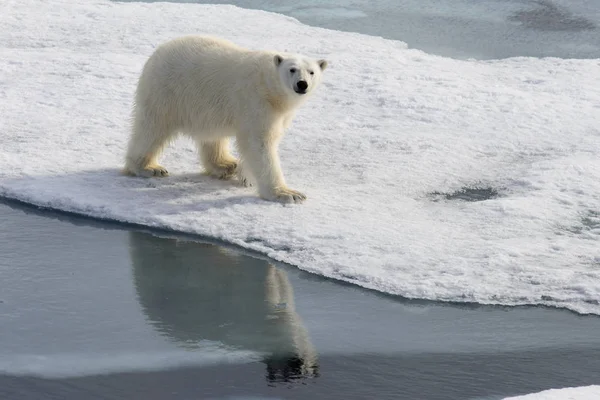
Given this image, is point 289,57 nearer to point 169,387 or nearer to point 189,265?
point 189,265

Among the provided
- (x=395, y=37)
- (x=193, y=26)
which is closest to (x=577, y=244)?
(x=395, y=37)

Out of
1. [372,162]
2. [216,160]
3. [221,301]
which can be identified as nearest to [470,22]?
[372,162]

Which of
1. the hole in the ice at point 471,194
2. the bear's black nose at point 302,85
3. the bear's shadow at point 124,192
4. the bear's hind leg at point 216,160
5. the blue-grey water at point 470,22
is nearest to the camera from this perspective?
the bear's black nose at point 302,85

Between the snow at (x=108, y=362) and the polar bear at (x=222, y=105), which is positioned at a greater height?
the polar bear at (x=222, y=105)

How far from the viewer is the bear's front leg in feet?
20.2

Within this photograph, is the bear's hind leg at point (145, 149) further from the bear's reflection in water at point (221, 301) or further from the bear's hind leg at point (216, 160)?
the bear's reflection in water at point (221, 301)

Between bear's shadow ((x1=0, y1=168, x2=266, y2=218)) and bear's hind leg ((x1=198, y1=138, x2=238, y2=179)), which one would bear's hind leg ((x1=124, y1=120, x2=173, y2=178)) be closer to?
bear's shadow ((x1=0, y1=168, x2=266, y2=218))

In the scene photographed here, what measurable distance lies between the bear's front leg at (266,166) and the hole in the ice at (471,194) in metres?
0.91

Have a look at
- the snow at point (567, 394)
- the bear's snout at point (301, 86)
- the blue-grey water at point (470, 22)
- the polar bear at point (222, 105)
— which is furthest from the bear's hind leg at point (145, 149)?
the blue-grey water at point (470, 22)

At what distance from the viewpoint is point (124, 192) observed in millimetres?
6336

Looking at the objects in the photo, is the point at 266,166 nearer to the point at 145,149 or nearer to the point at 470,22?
the point at 145,149

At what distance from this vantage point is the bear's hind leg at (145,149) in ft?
21.5

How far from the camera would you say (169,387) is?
161 inches

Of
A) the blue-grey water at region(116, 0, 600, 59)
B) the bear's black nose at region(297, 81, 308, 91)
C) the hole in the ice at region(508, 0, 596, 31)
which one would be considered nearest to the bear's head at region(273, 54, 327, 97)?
the bear's black nose at region(297, 81, 308, 91)
